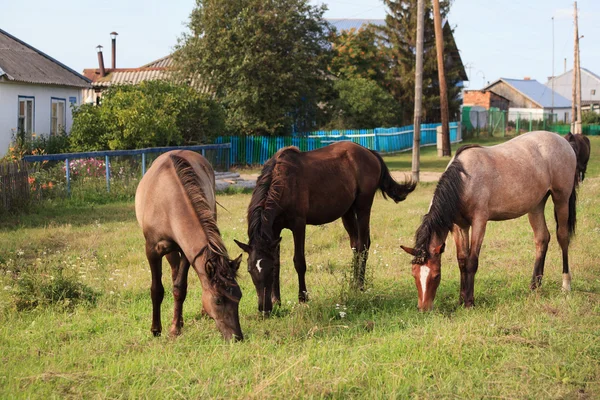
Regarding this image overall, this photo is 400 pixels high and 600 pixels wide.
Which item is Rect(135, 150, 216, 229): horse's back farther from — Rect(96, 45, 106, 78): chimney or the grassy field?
Rect(96, 45, 106, 78): chimney

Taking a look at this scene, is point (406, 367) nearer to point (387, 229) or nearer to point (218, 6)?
point (387, 229)

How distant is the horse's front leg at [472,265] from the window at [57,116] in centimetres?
1969

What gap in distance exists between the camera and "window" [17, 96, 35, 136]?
22.3m

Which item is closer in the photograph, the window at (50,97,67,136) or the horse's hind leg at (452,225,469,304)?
the horse's hind leg at (452,225,469,304)

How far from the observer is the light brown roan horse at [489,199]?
22.5 feet

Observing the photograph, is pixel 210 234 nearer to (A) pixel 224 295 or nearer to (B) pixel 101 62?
(A) pixel 224 295

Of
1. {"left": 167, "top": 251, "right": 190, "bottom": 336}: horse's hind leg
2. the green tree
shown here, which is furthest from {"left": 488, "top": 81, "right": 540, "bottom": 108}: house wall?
{"left": 167, "top": 251, "right": 190, "bottom": 336}: horse's hind leg

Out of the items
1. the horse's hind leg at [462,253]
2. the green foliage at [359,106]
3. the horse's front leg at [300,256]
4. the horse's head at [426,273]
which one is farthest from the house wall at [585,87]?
the horse's head at [426,273]

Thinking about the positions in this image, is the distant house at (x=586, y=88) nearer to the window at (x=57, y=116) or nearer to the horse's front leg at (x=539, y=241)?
the window at (x=57, y=116)

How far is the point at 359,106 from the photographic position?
35875 millimetres

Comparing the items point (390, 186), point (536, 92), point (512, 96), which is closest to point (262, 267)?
point (390, 186)

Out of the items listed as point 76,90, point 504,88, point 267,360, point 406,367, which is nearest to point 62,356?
point 267,360

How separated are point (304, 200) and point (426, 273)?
1661 millimetres

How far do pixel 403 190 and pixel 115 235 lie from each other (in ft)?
17.5
